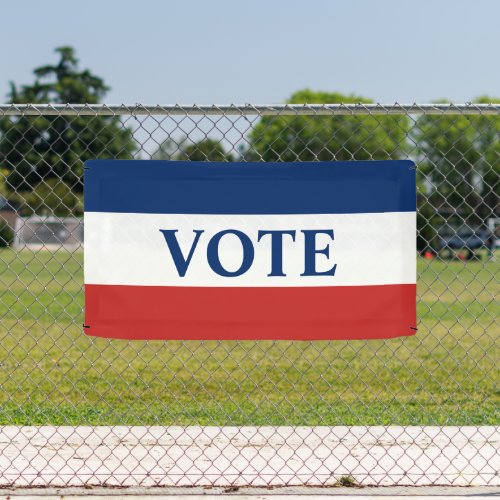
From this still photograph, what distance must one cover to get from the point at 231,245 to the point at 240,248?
5cm

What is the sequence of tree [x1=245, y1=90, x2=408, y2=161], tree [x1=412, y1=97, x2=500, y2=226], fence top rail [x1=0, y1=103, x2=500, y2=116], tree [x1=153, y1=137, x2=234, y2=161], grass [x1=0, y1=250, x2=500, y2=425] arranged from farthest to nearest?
1. tree [x1=245, y1=90, x2=408, y2=161]
2. tree [x1=412, y1=97, x2=500, y2=226]
3. grass [x1=0, y1=250, x2=500, y2=425]
4. tree [x1=153, y1=137, x2=234, y2=161]
5. fence top rail [x1=0, y1=103, x2=500, y2=116]

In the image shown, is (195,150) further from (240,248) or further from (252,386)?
(240,248)

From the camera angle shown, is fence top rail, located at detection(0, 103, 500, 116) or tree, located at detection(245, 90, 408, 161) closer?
fence top rail, located at detection(0, 103, 500, 116)

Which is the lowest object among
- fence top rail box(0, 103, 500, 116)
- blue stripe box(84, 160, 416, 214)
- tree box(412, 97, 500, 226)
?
tree box(412, 97, 500, 226)

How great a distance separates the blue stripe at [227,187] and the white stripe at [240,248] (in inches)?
1.9

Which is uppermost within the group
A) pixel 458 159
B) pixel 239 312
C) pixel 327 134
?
pixel 239 312

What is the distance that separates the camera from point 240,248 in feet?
15.1

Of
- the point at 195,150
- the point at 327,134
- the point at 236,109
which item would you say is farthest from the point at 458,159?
the point at 236,109

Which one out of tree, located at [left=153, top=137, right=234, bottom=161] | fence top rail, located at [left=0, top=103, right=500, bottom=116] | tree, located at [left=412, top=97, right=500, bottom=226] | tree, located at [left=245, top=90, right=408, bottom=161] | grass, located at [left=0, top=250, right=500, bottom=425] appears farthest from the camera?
tree, located at [left=245, top=90, right=408, bottom=161]

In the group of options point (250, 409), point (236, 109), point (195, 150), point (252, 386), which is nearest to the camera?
point (236, 109)

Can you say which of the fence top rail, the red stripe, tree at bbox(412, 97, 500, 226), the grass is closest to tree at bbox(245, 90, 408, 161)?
tree at bbox(412, 97, 500, 226)

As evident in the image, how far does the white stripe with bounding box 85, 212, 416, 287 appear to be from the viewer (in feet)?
15.1

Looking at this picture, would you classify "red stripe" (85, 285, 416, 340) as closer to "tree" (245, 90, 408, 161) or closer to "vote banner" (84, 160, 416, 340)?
"vote banner" (84, 160, 416, 340)

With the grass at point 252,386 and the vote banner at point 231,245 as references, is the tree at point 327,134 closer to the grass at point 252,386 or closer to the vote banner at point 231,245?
the grass at point 252,386
